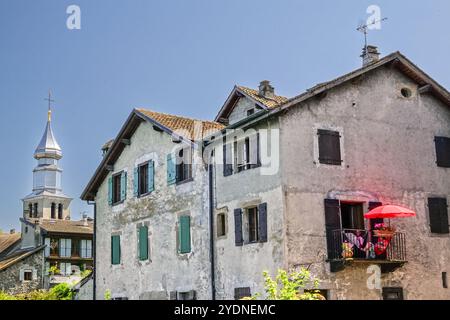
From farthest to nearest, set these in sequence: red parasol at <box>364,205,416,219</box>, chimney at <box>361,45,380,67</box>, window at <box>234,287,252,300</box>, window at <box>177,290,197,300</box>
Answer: chimney at <box>361,45,380,67</box>, window at <box>177,290,197,300</box>, window at <box>234,287,252,300</box>, red parasol at <box>364,205,416,219</box>

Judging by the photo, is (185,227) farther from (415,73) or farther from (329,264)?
(415,73)

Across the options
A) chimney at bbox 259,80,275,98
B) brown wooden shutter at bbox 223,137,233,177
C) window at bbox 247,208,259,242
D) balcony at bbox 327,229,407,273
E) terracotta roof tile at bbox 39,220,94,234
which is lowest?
balcony at bbox 327,229,407,273

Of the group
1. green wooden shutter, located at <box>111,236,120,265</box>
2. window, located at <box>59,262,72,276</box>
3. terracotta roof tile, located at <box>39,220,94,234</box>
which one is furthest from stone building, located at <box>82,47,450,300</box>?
terracotta roof tile, located at <box>39,220,94,234</box>

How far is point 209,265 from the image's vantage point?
76.7 feet

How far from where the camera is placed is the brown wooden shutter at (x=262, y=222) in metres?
21.1

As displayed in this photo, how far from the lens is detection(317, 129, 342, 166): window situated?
71.5 ft

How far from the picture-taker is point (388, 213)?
20.3 metres

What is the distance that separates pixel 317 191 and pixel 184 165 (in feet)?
20.2

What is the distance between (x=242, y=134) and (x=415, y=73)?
264 inches

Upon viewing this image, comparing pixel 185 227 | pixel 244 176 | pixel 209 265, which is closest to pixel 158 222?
pixel 185 227

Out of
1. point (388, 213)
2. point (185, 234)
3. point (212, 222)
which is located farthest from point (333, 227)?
point (185, 234)

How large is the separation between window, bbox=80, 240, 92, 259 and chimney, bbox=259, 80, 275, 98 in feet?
107

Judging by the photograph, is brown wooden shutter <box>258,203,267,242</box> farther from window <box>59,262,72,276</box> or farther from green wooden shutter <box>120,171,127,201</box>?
window <box>59,262,72,276</box>
